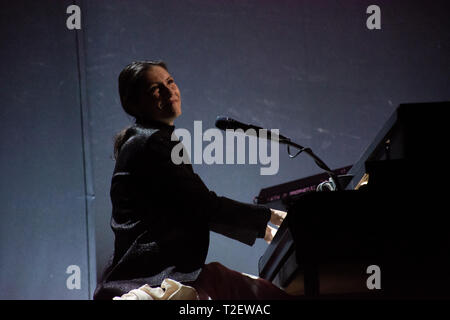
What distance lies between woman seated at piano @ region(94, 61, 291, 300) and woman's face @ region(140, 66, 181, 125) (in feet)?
0.14

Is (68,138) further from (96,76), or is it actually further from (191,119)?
(191,119)

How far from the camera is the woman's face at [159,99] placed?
177 centimetres

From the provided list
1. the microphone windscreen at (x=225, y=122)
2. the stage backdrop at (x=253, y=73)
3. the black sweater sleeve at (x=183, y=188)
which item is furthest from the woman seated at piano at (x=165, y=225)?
the stage backdrop at (x=253, y=73)

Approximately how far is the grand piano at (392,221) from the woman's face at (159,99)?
645 millimetres

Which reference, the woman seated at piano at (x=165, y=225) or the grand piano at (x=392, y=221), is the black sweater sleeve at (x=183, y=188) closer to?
the woman seated at piano at (x=165, y=225)

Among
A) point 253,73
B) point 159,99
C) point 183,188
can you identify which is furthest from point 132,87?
point 253,73

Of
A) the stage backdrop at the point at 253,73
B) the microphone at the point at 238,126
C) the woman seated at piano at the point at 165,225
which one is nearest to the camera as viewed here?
the woman seated at piano at the point at 165,225

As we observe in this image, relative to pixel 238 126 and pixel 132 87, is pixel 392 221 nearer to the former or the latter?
pixel 238 126

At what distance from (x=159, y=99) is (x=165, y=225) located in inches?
19.2

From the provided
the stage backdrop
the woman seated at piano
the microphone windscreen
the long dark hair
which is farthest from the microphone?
the stage backdrop

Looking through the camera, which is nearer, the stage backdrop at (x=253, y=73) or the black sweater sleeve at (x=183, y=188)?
the black sweater sleeve at (x=183, y=188)

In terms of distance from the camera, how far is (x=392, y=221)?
1310mm

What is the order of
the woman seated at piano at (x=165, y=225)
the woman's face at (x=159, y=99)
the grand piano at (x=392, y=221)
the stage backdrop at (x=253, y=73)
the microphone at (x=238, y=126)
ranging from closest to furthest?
the grand piano at (x=392, y=221), the woman seated at piano at (x=165, y=225), the microphone at (x=238, y=126), the woman's face at (x=159, y=99), the stage backdrop at (x=253, y=73)
